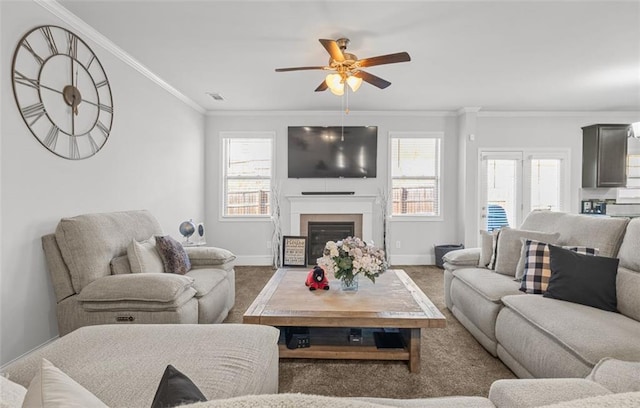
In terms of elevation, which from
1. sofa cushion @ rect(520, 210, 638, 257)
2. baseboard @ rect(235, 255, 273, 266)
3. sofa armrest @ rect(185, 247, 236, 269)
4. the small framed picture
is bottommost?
baseboard @ rect(235, 255, 273, 266)

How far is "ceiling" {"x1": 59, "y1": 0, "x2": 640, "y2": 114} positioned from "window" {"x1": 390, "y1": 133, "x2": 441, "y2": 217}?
3.61 ft

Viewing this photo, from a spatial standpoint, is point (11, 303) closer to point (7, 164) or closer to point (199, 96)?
point (7, 164)

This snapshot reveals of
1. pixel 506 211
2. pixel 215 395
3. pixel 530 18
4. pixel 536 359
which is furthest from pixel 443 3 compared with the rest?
pixel 506 211

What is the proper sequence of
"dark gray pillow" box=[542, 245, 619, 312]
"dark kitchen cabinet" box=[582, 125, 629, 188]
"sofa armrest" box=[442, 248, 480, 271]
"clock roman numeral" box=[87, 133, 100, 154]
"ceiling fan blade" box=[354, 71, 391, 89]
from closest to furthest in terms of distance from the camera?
"dark gray pillow" box=[542, 245, 619, 312] < "clock roman numeral" box=[87, 133, 100, 154] < "ceiling fan blade" box=[354, 71, 391, 89] < "sofa armrest" box=[442, 248, 480, 271] < "dark kitchen cabinet" box=[582, 125, 629, 188]

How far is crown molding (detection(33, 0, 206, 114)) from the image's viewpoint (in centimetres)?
250

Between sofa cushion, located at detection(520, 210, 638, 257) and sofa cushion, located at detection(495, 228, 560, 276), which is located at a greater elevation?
sofa cushion, located at detection(520, 210, 638, 257)

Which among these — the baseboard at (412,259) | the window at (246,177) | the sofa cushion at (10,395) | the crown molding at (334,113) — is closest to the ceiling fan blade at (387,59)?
the sofa cushion at (10,395)

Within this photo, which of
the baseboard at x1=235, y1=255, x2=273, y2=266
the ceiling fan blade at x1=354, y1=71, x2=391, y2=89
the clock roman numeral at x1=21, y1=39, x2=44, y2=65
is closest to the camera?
the clock roman numeral at x1=21, y1=39, x2=44, y2=65

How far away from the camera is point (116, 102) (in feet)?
10.9

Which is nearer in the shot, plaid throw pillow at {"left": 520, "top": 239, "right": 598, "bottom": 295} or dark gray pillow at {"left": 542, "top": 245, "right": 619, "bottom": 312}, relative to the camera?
dark gray pillow at {"left": 542, "top": 245, "right": 619, "bottom": 312}

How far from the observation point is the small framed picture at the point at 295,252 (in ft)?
15.5

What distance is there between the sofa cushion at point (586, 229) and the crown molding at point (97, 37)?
4.39 metres

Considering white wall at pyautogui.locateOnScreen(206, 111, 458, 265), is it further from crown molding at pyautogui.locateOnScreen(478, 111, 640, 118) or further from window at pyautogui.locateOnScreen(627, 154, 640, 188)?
window at pyautogui.locateOnScreen(627, 154, 640, 188)

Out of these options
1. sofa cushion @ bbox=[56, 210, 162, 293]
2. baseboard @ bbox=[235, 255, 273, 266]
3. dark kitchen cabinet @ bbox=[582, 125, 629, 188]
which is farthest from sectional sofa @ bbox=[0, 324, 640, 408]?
dark kitchen cabinet @ bbox=[582, 125, 629, 188]
